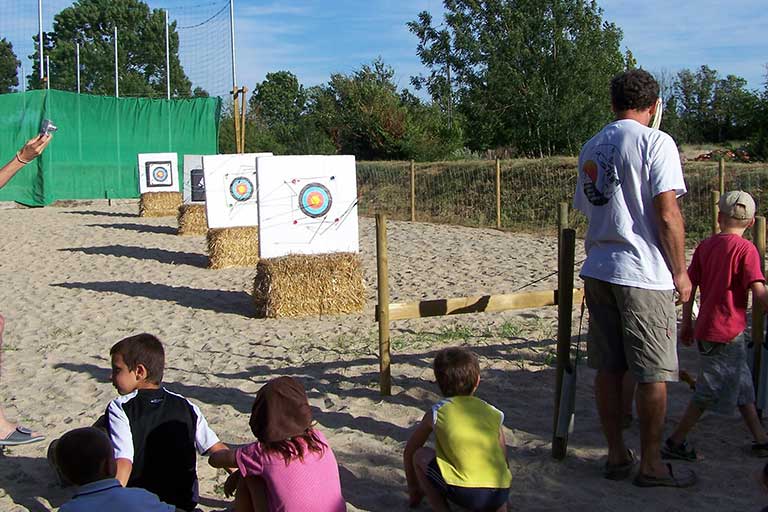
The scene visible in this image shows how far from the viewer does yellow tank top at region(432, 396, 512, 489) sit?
300 cm

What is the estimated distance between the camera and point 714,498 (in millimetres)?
3359

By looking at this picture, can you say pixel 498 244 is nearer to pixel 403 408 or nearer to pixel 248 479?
pixel 403 408

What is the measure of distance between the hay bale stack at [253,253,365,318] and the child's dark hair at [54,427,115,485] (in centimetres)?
568

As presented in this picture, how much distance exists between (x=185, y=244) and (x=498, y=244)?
5.53 meters

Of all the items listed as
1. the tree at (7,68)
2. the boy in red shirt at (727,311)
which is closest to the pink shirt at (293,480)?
the boy in red shirt at (727,311)

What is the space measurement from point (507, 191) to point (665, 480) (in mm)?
14479

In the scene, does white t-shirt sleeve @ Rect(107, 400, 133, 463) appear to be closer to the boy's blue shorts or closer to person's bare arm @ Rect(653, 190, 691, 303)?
the boy's blue shorts

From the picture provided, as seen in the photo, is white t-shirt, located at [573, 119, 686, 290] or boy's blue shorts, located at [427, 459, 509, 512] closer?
boy's blue shorts, located at [427, 459, 509, 512]

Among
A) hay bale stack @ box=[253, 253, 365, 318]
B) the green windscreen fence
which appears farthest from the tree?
hay bale stack @ box=[253, 253, 365, 318]

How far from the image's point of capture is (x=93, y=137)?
25.3 metres

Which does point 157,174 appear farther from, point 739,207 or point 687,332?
point 739,207

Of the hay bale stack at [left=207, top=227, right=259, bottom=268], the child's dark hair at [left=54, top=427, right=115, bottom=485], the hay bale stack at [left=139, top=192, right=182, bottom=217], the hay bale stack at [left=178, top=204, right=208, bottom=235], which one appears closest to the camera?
the child's dark hair at [left=54, top=427, right=115, bottom=485]

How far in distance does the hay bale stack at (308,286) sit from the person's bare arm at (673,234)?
5321 millimetres

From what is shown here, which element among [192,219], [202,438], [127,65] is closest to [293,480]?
[202,438]
